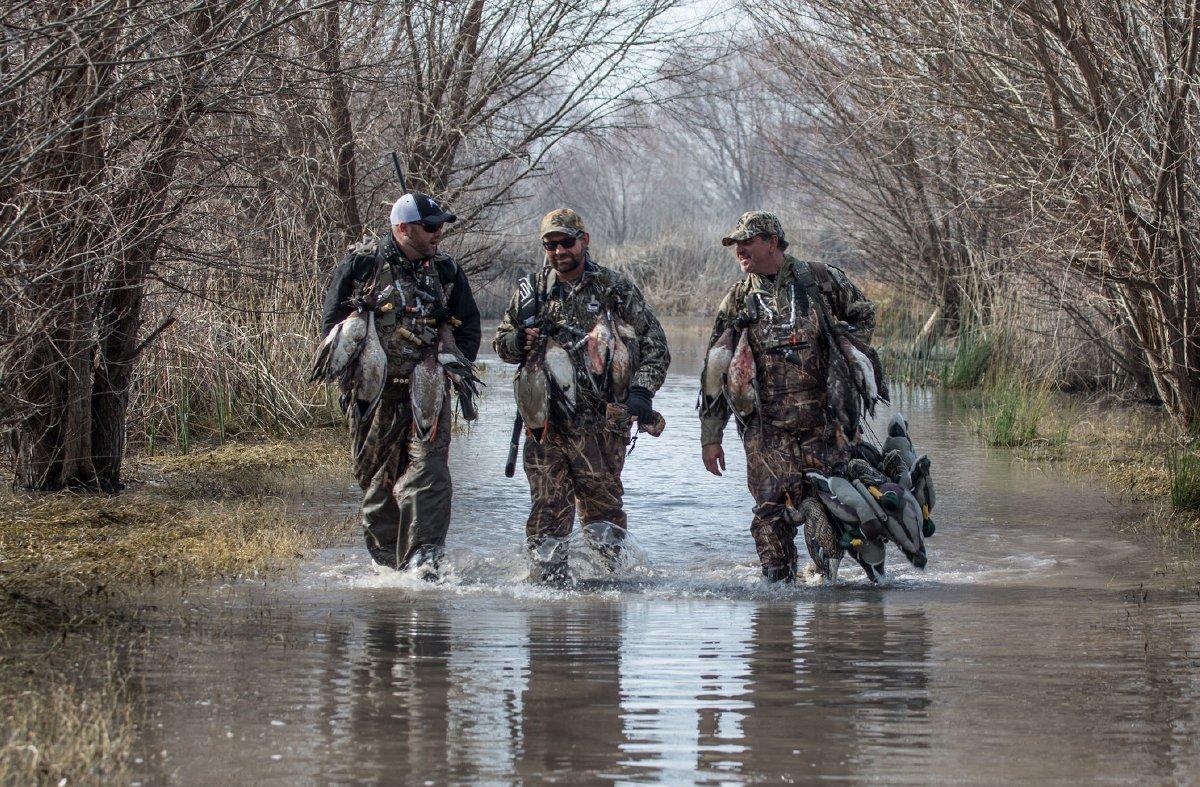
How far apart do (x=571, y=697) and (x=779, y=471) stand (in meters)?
2.78

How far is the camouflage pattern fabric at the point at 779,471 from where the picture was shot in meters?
7.62

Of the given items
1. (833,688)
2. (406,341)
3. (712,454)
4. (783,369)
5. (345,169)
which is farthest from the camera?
(345,169)

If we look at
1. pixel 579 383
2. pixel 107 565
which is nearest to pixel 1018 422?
pixel 579 383

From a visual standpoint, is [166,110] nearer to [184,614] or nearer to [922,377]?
[184,614]

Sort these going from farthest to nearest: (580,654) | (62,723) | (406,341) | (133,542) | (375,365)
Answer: (133,542) → (406,341) → (375,365) → (580,654) → (62,723)

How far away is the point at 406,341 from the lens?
7.52 m

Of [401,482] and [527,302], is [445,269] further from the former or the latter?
[401,482]

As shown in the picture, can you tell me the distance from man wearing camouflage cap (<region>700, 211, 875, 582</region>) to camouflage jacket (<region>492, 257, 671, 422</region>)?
0.30 m

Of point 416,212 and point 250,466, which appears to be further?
point 250,466

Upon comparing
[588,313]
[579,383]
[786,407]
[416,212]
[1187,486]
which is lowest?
[1187,486]

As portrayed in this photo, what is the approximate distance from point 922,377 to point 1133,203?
887 centimetres

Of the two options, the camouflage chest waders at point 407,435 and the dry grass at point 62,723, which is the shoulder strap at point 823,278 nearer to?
the camouflage chest waders at point 407,435

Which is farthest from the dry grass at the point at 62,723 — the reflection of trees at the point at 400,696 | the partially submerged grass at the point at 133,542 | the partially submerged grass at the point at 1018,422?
the partially submerged grass at the point at 1018,422

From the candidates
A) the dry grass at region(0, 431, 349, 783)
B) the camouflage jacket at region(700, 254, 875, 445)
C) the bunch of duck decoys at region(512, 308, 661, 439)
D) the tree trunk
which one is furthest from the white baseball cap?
the tree trunk
